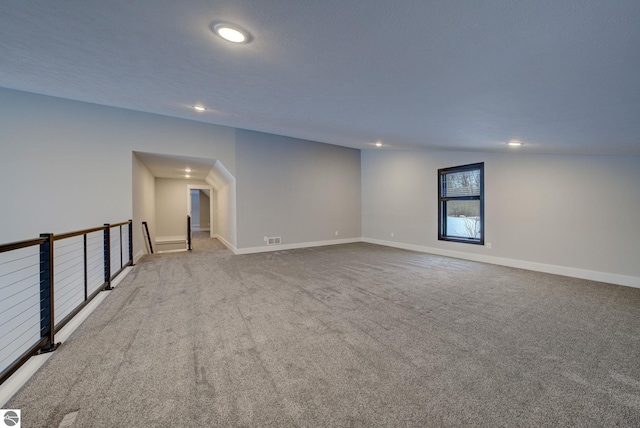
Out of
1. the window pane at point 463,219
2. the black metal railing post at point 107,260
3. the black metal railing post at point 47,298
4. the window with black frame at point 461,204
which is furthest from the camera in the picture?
the window pane at point 463,219

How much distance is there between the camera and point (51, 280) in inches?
83.5

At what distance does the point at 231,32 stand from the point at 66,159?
186 inches

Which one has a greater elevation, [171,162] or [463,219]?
[171,162]

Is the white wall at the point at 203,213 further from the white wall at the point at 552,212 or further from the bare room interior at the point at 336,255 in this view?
the white wall at the point at 552,212

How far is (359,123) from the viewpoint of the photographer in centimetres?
399

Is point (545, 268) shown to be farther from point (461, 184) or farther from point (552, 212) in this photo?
point (461, 184)

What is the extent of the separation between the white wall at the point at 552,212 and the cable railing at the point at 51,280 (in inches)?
255

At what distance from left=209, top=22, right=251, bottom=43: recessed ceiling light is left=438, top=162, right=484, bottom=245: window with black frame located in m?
5.31

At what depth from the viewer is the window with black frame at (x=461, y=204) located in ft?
18.3

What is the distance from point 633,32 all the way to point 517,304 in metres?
2.82

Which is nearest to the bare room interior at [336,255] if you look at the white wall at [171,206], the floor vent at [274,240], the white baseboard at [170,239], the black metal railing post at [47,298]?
the black metal railing post at [47,298]

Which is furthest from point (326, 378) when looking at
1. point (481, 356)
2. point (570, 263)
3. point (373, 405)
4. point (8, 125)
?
point (8, 125)

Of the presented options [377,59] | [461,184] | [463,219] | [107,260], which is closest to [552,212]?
[463,219]

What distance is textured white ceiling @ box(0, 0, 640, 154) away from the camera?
4.57ft
